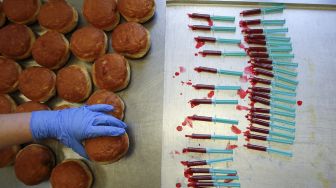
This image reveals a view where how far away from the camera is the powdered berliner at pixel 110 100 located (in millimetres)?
1969

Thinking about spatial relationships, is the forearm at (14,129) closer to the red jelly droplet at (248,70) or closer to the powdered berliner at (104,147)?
the powdered berliner at (104,147)

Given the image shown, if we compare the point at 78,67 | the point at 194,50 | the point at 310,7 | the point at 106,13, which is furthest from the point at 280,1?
the point at 78,67

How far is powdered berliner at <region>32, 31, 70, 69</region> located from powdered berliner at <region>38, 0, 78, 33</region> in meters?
0.06

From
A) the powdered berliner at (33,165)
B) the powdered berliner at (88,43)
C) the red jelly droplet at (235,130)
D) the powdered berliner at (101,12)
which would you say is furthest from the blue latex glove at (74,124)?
the red jelly droplet at (235,130)

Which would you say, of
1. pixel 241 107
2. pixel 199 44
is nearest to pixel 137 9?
pixel 199 44

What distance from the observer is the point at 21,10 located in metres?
2.17

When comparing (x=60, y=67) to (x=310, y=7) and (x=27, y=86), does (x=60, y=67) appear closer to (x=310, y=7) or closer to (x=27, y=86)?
(x=27, y=86)

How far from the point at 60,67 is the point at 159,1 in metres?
0.88

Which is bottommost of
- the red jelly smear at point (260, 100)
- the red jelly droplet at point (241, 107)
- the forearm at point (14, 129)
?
the forearm at point (14, 129)

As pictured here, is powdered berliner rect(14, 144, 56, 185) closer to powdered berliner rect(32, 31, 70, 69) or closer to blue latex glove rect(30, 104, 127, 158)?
blue latex glove rect(30, 104, 127, 158)

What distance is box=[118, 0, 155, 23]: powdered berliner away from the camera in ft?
6.89

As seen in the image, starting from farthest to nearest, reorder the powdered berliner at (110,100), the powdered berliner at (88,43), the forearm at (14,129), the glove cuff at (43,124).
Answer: the powdered berliner at (88,43) < the powdered berliner at (110,100) < the glove cuff at (43,124) < the forearm at (14,129)

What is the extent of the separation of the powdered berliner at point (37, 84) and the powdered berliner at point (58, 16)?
0.32m

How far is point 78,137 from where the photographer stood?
5.80ft
